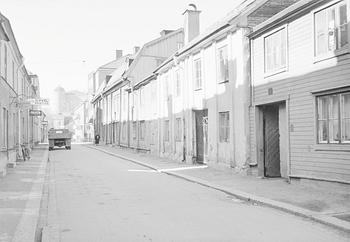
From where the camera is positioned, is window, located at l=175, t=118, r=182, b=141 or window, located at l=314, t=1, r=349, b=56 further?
window, located at l=175, t=118, r=182, b=141

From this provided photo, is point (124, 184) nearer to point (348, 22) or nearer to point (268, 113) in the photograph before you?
point (268, 113)

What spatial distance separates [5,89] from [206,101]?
8146 mm

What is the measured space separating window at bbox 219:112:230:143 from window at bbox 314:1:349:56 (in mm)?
6025

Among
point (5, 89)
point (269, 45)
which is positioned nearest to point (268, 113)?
point (269, 45)

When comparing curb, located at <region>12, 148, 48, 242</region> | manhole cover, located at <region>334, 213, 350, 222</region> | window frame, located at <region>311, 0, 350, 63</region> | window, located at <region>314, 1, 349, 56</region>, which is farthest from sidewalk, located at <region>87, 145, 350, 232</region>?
curb, located at <region>12, 148, 48, 242</region>

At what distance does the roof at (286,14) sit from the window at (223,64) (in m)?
2.13

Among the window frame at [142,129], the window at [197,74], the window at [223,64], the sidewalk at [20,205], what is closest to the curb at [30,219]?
the sidewalk at [20,205]

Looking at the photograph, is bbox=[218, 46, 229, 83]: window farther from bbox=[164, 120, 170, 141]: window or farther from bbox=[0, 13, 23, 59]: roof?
bbox=[164, 120, 170, 141]: window

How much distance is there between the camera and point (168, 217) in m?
8.65

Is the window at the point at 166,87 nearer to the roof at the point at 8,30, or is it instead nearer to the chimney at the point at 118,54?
the roof at the point at 8,30

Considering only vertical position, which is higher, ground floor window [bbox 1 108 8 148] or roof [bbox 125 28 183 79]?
roof [bbox 125 28 183 79]

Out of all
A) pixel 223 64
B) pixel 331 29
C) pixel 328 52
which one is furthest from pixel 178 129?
pixel 331 29

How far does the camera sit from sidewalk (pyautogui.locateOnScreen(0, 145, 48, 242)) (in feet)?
23.8

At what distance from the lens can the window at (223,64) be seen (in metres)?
17.3
